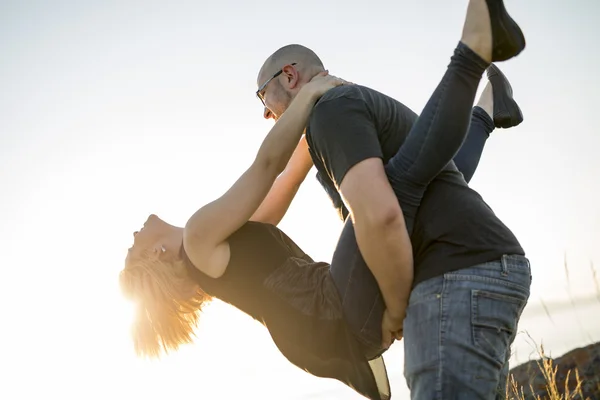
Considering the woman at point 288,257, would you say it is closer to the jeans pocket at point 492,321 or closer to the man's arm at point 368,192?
the man's arm at point 368,192

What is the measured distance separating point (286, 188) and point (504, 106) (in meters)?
1.30

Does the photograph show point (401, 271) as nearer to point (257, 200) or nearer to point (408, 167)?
point (408, 167)

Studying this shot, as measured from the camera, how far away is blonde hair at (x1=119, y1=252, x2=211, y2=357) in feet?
10.7

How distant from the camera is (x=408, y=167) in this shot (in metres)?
2.29

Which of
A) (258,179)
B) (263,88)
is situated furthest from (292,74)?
(258,179)

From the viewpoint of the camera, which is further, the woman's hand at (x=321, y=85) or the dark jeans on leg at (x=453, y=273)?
the woman's hand at (x=321, y=85)

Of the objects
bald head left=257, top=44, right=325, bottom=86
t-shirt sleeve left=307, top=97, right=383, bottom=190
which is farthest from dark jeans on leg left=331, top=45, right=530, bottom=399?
bald head left=257, top=44, right=325, bottom=86

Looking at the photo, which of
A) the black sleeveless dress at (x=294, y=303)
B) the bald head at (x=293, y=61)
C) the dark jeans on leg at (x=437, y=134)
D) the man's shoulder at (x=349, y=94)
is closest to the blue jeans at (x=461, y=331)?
the dark jeans on leg at (x=437, y=134)

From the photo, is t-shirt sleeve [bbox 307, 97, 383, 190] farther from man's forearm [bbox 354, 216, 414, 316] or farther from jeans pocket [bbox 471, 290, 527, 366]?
jeans pocket [bbox 471, 290, 527, 366]

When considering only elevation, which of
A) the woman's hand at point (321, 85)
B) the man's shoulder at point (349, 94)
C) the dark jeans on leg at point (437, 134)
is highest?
the woman's hand at point (321, 85)

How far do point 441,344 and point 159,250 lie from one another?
1685mm

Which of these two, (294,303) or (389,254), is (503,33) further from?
(294,303)

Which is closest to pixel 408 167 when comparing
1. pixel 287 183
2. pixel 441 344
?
pixel 441 344

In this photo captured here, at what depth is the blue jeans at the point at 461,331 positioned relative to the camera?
7.27 ft
